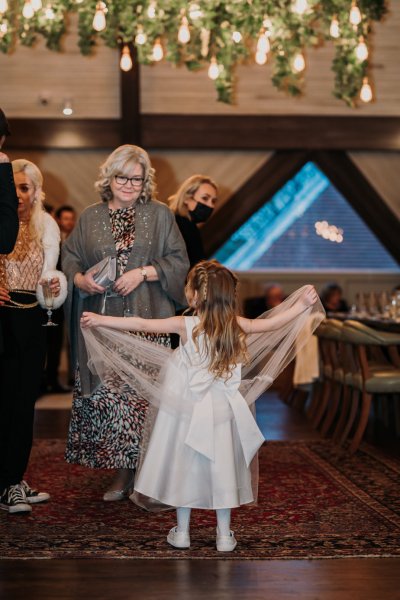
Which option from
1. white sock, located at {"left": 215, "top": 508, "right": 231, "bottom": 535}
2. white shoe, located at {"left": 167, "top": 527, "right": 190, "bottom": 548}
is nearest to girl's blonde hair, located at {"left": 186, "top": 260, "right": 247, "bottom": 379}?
white sock, located at {"left": 215, "top": 508, "right": 231, "bottom": 535}

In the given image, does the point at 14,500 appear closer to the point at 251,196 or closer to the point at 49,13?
the point at 49,13

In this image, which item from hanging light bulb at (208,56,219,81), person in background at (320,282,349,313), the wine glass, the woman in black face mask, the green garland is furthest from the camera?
person in background at (320,282,349,313)

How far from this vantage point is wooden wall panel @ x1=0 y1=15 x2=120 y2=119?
11328 mm

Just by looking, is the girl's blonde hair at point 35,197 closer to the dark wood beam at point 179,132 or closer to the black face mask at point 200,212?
the black face mask at point 200,212

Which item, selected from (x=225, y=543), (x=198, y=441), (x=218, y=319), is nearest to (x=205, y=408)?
(x=198, y=441)

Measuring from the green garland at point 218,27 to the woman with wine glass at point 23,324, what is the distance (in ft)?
14.7

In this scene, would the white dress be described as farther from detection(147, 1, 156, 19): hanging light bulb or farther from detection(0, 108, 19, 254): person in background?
detection(147, 1, 156, 19): hanging light bulb

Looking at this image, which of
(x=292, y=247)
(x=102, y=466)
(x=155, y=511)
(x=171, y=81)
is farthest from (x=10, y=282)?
(x=292, y=247)

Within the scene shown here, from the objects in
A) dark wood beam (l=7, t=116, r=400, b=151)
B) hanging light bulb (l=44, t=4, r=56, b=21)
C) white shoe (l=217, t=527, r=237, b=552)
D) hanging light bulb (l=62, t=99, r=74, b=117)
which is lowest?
white shoe (l=217, t=527, r=237, b=552)

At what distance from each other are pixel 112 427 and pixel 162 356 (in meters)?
0.54

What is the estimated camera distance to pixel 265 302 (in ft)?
35.6

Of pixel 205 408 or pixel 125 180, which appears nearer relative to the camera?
pixel 205 408

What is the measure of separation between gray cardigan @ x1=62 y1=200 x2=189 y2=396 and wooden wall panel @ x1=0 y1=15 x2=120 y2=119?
688 cm

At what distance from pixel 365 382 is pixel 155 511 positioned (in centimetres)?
231
